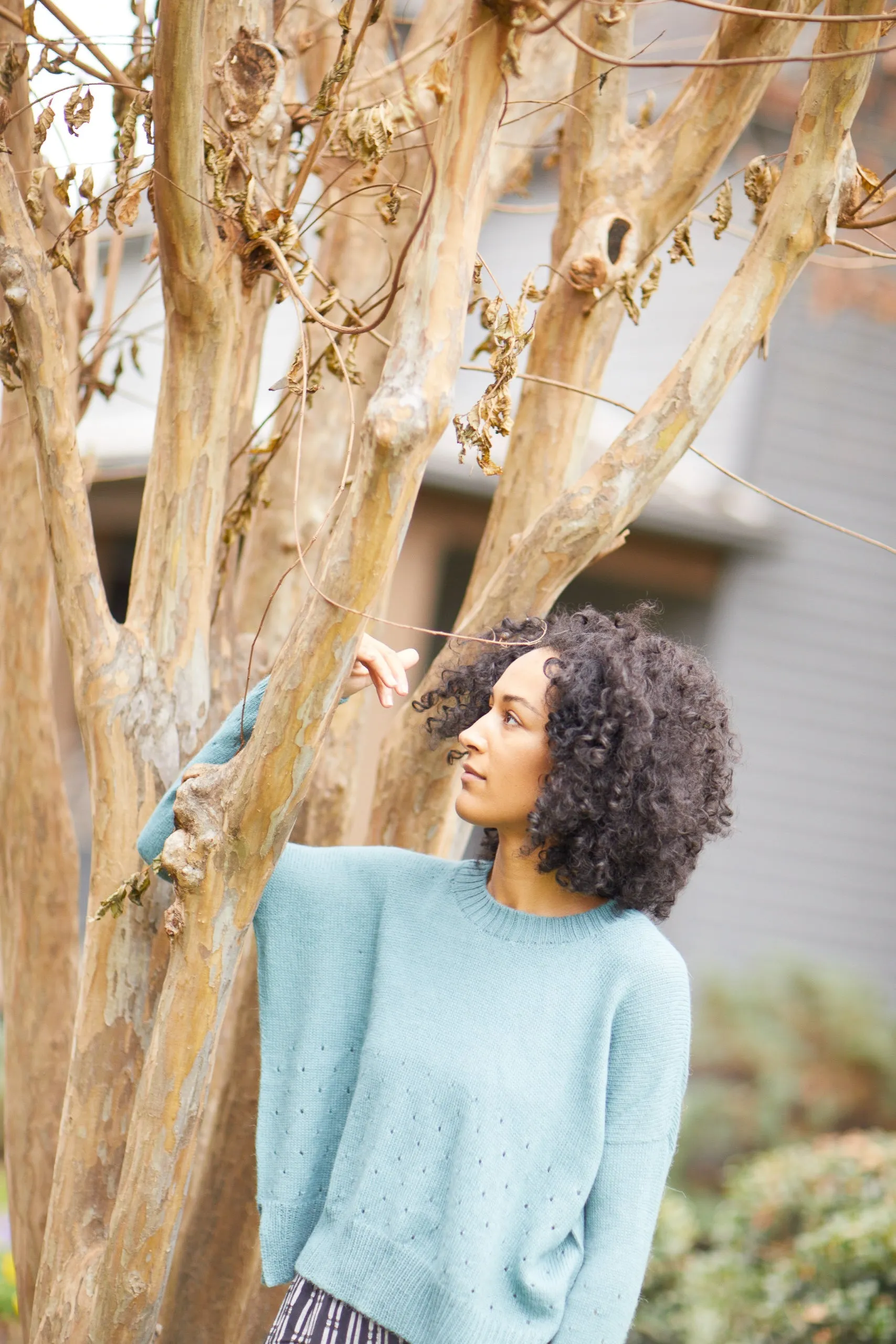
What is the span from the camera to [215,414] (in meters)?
1.83

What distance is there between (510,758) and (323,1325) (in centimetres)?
81

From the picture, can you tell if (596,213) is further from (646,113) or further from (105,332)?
(105,332)

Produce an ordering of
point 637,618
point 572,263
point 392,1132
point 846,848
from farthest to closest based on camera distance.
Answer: point 846,848 → point 572,263 → point 637,618 → point 392,1132

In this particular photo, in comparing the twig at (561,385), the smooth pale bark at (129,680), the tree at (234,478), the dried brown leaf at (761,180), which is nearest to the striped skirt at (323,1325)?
the tree at (234,478)

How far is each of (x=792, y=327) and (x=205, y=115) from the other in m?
4.46

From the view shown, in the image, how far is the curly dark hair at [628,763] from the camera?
171cm

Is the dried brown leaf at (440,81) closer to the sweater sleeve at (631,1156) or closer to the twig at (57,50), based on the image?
the twig at (57,50)

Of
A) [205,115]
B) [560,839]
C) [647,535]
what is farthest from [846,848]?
[205,115]

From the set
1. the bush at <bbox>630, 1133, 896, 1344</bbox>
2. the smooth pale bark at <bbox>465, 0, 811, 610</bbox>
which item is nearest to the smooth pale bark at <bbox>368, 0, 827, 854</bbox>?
the smooth pale bark at <bbox>465, 0, 811, 610</bbox>

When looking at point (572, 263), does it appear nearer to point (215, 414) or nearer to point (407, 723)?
point (215, 414)

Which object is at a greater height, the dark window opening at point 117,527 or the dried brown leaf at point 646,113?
the dried brown leaf at point 646,113

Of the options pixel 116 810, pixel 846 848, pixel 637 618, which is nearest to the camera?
pixel 116 810

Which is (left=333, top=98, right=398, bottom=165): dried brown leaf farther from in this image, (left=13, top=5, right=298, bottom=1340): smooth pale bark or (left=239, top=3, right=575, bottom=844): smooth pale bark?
(left=239, top=3, right=575, bottom=844): smooth pale bark

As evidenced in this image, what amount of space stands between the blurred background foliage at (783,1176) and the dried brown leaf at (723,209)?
1.47m
